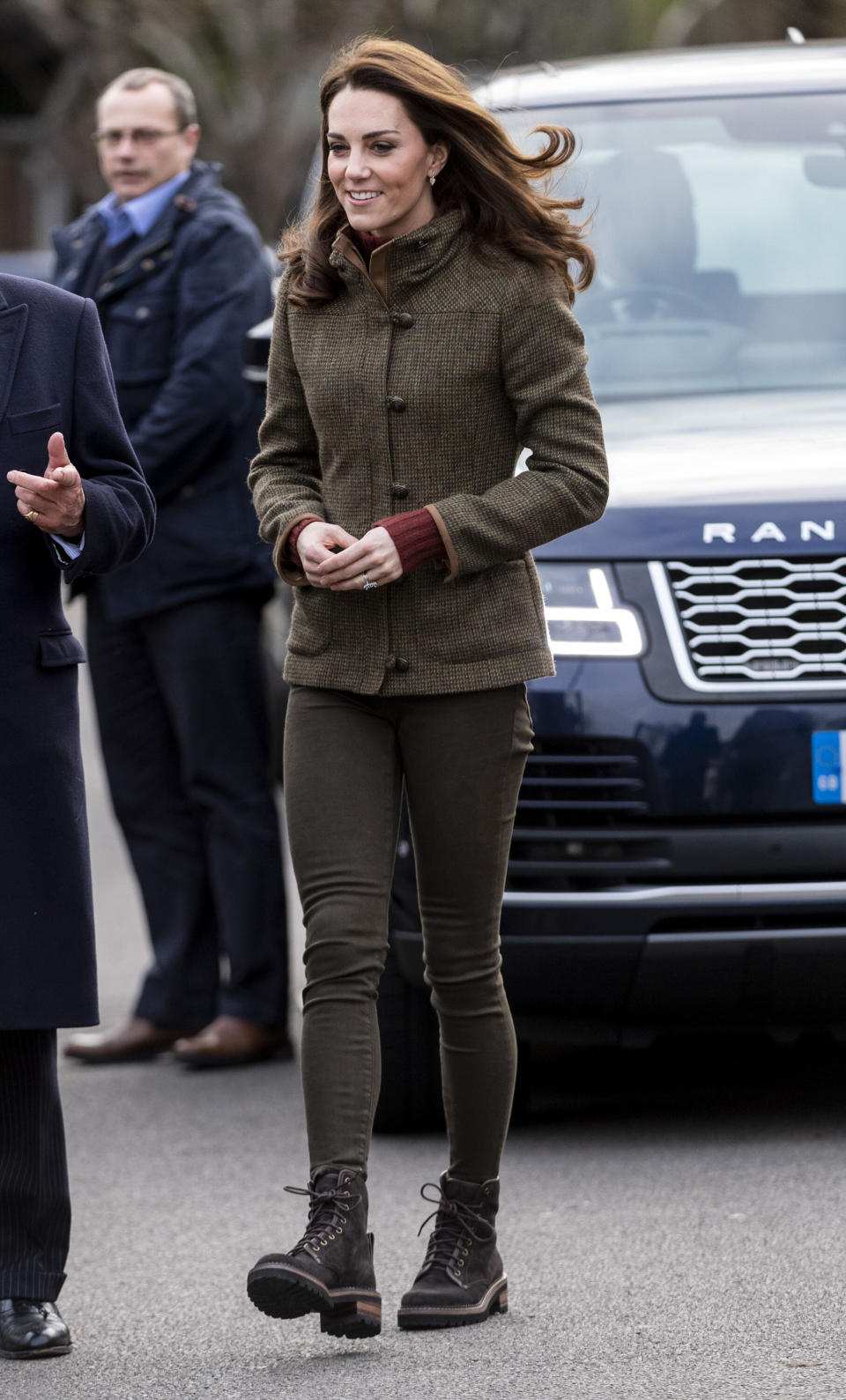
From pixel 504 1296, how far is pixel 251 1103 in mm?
1819

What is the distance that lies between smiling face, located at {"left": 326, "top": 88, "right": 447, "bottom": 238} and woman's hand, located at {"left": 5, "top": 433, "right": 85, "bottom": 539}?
592mm

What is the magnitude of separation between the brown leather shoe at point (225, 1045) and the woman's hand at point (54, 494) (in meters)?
2.52

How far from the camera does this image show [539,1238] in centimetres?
435

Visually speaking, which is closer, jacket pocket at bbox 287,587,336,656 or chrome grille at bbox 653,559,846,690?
jacket pocket at bbox 287,587,336,656

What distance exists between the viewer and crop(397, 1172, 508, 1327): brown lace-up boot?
3.80 meters

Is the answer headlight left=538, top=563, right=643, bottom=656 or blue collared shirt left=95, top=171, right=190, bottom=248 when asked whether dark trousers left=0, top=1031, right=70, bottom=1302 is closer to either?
headlight left=538, top=563, right=643, bottom=656

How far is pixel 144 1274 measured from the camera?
4.28 meters

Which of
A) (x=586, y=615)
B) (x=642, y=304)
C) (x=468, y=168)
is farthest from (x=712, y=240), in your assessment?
(x=468, y=168)

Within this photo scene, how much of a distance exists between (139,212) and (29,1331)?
10.4 feet

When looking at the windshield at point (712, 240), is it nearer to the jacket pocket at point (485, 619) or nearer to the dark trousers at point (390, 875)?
the jacket pocket at point (485, 619)

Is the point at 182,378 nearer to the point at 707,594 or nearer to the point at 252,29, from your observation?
the point at 707,594

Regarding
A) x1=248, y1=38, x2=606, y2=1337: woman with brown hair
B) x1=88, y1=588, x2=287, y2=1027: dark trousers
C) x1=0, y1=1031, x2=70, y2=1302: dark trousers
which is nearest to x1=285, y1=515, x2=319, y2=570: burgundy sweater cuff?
x1=248, y1=38, x2=606, y2=1337: woman with brown hair

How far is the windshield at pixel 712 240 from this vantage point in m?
5.34

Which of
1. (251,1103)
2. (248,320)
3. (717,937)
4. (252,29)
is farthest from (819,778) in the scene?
(252,29)
